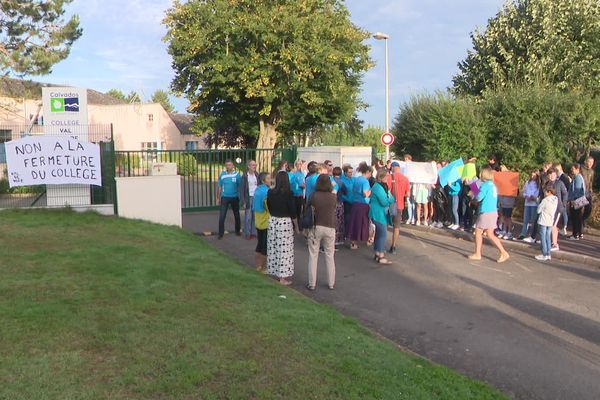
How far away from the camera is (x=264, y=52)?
2964 cm

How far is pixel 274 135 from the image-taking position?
3534cm

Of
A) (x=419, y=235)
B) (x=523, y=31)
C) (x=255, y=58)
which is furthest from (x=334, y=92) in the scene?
(x=419, y=235)

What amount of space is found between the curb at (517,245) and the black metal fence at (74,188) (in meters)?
7.77

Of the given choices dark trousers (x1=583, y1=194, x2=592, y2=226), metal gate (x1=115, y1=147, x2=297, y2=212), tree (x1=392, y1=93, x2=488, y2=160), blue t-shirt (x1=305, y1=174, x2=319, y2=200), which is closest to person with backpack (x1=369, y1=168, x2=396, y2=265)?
blue t-shirt (x1=305, y1=174, x2=319, y2=200)

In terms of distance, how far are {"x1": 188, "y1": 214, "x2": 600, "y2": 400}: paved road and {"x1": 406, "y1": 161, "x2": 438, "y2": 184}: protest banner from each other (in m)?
3.19

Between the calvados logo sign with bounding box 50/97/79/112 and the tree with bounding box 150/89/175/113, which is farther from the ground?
the tree with bounding box 150/89/175/113

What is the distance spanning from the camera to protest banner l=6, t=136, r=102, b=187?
13523 millimetres

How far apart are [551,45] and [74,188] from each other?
2092 cm

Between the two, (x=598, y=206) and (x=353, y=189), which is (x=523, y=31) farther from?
(x=353, y=189)

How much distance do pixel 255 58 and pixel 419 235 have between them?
18.2 meters

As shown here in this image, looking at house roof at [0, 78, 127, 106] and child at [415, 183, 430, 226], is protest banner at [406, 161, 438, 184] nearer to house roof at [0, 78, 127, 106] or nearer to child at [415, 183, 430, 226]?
child at [415, 183, 430, 226]

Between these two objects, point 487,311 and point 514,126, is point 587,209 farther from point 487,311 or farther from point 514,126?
point 487,311

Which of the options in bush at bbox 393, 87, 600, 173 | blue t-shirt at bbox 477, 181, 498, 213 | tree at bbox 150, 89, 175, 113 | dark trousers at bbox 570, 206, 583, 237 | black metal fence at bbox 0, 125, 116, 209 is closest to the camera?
blue t-shirt at bbox 477, 181, 498, 213

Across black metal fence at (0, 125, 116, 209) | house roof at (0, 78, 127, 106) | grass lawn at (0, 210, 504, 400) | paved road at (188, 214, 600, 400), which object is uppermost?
house roof at (0, 78, 127, 106)
